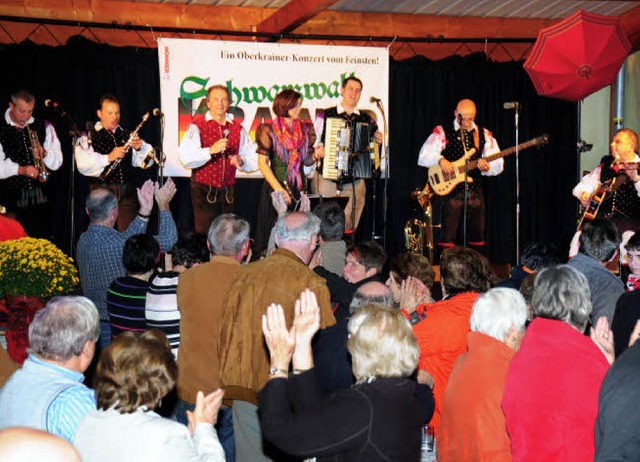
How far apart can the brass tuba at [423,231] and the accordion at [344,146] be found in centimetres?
110

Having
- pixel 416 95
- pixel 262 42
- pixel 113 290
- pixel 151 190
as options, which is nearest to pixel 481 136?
pixel 416 95

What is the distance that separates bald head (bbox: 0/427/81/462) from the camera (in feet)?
5.25

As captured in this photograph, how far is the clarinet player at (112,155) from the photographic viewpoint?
8.95 m

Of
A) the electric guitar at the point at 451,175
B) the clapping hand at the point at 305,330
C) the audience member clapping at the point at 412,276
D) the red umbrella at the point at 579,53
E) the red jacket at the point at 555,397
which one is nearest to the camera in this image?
the clapping hand at the point at 305,330

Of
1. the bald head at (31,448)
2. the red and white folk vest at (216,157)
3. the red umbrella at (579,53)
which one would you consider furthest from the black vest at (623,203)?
the bald head at (31,448)

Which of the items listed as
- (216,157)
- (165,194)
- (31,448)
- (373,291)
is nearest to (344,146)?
(216,157)

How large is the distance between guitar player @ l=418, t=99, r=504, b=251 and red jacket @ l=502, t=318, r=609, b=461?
6879 mm

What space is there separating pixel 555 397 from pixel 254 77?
694cm

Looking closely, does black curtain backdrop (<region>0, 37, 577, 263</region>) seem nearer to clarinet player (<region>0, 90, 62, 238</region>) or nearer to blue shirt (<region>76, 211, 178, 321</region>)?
clarinet player (<region>0, 90, 62, 238</region>)

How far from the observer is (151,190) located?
17.9 feet

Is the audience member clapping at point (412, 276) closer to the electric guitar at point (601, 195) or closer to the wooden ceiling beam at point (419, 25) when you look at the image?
the electric guitar at point (601, 195)

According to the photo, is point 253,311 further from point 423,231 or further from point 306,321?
point 423,231

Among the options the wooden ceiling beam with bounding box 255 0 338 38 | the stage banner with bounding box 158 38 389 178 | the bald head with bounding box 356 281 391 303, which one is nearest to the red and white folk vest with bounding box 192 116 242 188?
the stage banner with bounding box 158 38 389 178

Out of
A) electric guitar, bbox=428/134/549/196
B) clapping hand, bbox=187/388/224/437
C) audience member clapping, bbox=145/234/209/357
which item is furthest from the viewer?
electric guitar, bbox=428/134/549/196
